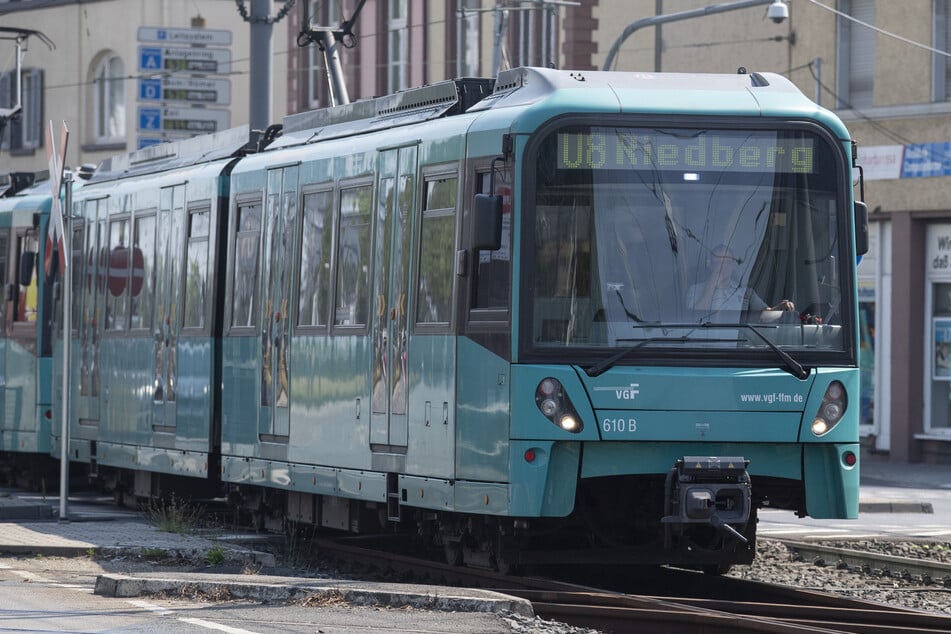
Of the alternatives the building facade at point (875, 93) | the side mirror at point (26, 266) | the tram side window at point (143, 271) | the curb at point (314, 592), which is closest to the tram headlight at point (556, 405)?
the curb at point (314, 592)

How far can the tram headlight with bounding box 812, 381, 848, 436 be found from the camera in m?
13.2

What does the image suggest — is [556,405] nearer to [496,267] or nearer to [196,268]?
[496,267]

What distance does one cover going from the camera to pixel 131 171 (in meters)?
22.0

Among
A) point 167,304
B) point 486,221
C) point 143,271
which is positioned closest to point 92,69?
point 143,271

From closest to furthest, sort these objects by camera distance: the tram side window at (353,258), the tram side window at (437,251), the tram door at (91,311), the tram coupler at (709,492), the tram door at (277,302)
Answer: the tram coupler at (709,492) → the tram side window at (437,251) → the tram side window at (353,258) → the tram door at (277,302) → the tram door at (91,311)

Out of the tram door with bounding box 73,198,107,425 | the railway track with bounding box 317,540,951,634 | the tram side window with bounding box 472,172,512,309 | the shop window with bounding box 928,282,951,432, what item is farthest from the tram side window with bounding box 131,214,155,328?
the shop window with bounding box 928,282,951,432

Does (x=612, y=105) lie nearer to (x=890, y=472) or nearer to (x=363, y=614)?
(x=363, y=614)

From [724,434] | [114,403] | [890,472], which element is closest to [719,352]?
[724,434]

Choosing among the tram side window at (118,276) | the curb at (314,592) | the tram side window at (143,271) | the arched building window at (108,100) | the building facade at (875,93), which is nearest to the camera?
the curb at (314,592)

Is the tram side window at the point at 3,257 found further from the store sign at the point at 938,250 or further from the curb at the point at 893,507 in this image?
the store sign at the point at 938,250

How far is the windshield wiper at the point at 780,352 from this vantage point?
42.8ft

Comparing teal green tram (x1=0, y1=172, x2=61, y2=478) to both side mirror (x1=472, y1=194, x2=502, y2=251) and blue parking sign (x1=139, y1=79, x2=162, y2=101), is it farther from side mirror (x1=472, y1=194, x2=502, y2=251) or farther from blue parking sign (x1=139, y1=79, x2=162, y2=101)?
side mirror (x1=472, y1=194, x2=502, y2=251)

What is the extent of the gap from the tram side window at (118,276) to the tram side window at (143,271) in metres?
0.24

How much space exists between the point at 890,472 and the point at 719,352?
17.4 meters
